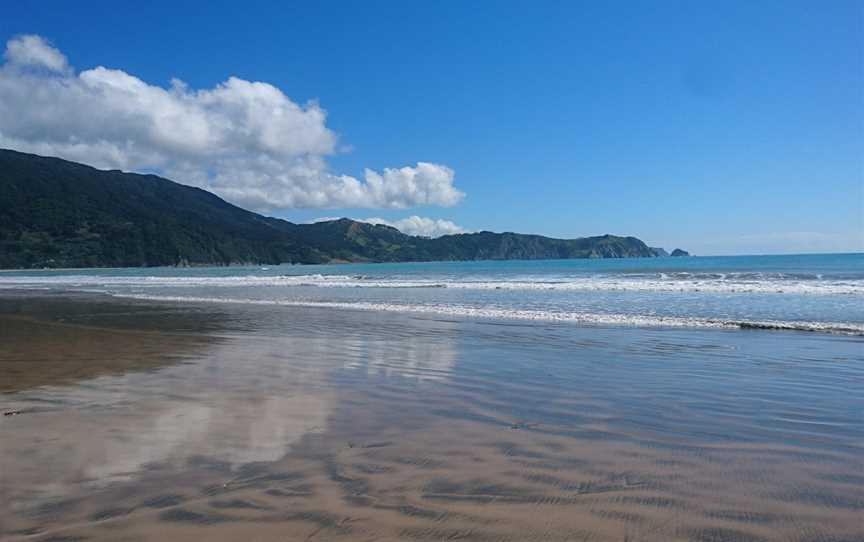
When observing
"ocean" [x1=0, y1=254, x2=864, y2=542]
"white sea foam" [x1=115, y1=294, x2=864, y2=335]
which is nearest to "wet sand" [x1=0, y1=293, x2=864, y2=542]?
"ocean" [x1=0, y1=254, x2=864, y2=542]

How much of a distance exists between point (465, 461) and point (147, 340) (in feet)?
36.0

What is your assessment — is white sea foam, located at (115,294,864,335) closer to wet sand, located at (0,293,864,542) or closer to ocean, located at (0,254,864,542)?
ocean, located at (0,254,864,542)

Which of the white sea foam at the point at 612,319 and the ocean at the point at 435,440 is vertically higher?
the white sea foam at the point at 612,319

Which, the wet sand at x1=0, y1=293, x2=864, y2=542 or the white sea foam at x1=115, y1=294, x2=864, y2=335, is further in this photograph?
the white sea foam at x1=115, y1=294, x2=864, y2=335

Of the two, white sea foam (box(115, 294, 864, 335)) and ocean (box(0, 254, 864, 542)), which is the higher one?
white sea foam (box(115, 294, 864, 335))

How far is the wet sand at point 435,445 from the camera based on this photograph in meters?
3.65

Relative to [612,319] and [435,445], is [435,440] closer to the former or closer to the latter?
[435,445]

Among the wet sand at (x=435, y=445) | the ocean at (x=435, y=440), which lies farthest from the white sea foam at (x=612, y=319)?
the wet sand at (x=435, y=445)

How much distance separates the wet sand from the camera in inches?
144

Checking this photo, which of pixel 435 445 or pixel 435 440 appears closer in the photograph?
pixel 435 445

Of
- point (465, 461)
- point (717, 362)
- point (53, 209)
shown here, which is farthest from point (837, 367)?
point (53, 209)

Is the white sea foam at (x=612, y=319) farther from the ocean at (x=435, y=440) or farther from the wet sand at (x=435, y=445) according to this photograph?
the wet sand at (x=435, y=445)

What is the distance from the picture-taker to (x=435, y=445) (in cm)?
524

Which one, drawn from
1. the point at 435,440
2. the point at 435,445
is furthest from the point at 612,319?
the point at 435,445
